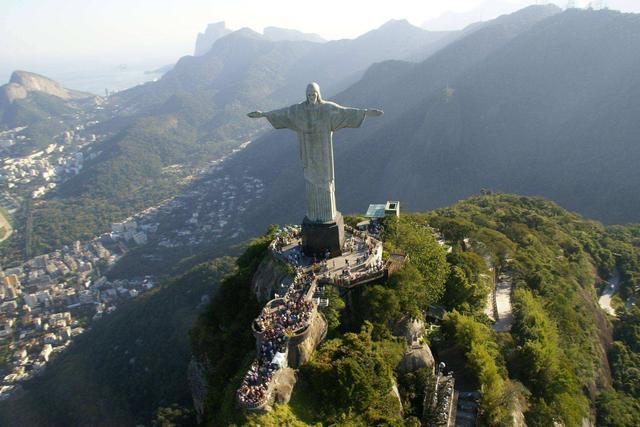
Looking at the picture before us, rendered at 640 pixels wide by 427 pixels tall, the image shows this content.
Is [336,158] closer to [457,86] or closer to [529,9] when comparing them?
[457,86]

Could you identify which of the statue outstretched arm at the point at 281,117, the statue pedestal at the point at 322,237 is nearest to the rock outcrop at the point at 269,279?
the statue pedestal at the point at 322,237

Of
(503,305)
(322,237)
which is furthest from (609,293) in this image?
(322,237)

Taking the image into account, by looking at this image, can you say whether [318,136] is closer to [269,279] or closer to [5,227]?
[269,279]

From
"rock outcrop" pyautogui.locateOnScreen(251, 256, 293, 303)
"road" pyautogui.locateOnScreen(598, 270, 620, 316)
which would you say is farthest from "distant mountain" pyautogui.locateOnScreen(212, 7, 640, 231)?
"rock outcrop" pyautogui.locateOnScreen(251, 256, 293, 303)

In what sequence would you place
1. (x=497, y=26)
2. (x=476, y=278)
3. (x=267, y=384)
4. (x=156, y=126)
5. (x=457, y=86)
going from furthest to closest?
(x=156, y=126) < (x=497, y=26) < (x=457, y=86) < (x=476, y=278) < (x=267, y=384)

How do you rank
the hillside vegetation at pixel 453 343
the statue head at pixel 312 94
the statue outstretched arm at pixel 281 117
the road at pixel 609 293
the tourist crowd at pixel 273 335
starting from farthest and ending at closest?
the road at pixel 609 293 < the statue outstretched arm at pixel 281 117 < the statue head at pixel 312 94 < the hillside vegetation at pixel 453 343 < the tourist crowd at pixel 273 335

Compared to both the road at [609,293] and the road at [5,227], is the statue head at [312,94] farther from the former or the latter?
the road at [5,227]

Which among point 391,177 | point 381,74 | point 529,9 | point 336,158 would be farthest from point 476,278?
point 529,9

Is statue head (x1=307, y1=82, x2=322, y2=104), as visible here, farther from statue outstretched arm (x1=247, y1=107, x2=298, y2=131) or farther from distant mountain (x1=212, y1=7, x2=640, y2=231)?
distant mountain (x1=212, y1=7, x2=640, y2=231)
